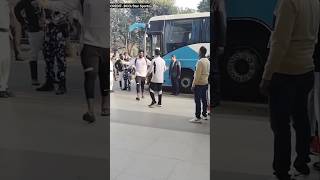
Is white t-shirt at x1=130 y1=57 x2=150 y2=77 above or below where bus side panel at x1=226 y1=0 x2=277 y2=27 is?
below

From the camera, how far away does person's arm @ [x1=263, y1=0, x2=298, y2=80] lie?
6.77ft

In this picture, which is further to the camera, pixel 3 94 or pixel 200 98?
pixel 200 98

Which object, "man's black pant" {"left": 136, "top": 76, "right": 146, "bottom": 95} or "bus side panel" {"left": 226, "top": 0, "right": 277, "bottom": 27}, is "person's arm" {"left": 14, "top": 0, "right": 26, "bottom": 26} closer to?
"bus side panel" {"left": 226, "top": 0, "right": 277, "bottom": 27}

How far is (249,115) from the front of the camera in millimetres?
2301

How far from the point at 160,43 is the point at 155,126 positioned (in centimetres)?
293

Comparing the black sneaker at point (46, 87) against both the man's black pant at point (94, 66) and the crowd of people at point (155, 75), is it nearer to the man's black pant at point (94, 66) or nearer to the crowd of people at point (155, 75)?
the man's black pant at point (94, 66)

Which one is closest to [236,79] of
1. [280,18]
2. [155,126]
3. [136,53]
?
[280,18]

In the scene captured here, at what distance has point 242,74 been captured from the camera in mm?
2244

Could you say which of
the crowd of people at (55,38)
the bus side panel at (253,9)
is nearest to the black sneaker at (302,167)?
the bus side panel at (253,9)

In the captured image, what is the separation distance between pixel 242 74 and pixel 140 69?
313 centimetres

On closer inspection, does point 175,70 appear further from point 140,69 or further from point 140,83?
point 140,83

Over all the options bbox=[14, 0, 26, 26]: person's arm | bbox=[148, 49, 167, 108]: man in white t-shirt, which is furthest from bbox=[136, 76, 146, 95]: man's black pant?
bbox=[14, 0, 26, 26]: person's arm

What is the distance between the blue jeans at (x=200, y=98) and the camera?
3347 mm

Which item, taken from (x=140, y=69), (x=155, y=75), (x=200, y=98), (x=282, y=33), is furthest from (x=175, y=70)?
(x=282, y=33)
